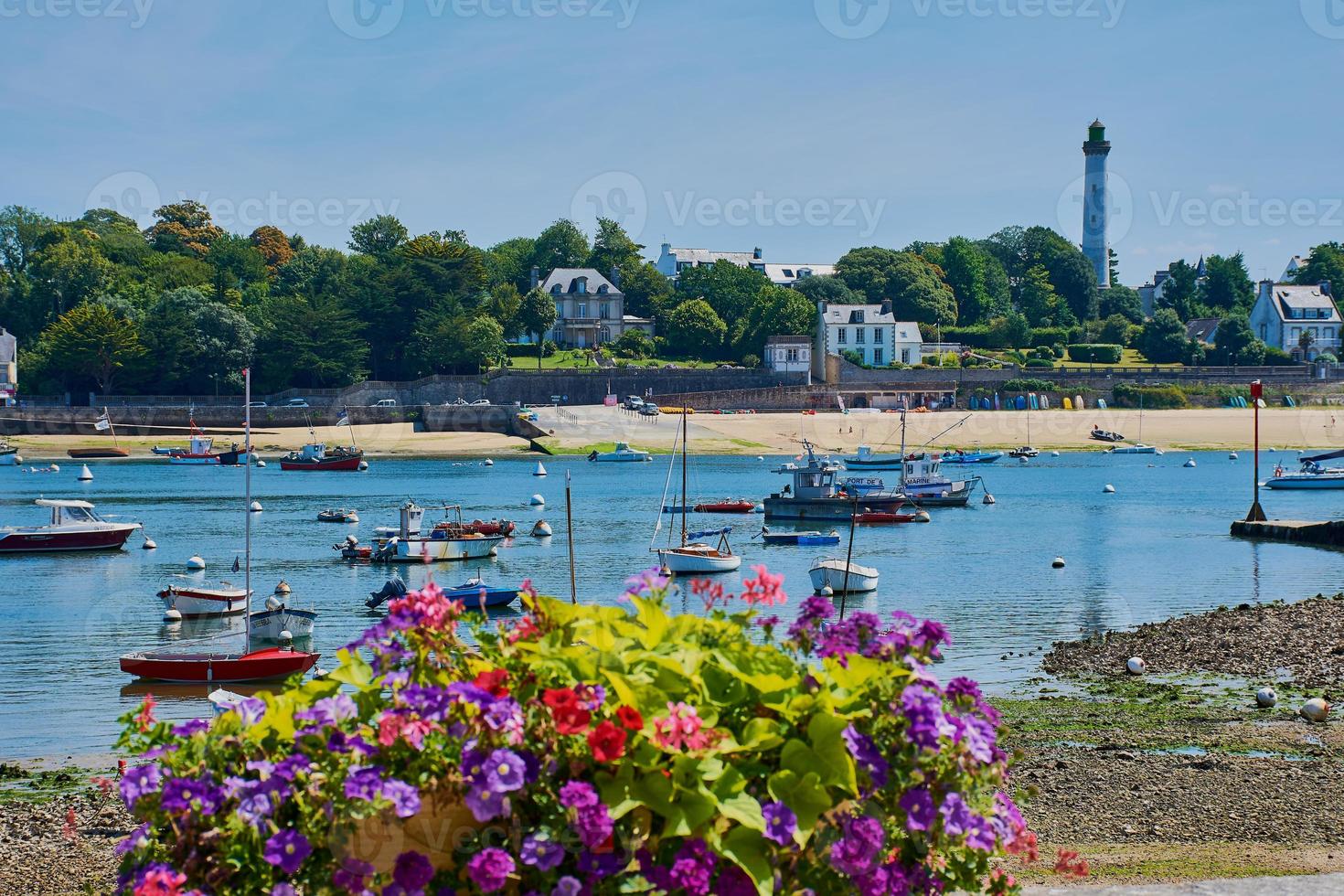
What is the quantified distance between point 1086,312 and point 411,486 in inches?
3808

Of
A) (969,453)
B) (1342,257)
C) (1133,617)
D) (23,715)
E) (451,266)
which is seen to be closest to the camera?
(23,715)

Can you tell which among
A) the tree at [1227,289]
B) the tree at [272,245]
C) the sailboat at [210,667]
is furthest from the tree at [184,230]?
the sailboat at [210,667]

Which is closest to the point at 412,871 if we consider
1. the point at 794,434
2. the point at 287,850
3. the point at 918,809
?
the point at 287,850

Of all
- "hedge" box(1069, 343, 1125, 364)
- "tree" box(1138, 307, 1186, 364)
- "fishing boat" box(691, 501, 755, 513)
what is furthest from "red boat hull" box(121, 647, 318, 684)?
"tree" box(1138, 307, 1186, 364)

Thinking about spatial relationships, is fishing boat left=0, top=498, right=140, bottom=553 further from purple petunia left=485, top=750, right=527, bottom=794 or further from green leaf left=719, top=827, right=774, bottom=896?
green leaf left=719, top=827, right=774, bottom=896

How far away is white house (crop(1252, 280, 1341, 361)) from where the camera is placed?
134 meters

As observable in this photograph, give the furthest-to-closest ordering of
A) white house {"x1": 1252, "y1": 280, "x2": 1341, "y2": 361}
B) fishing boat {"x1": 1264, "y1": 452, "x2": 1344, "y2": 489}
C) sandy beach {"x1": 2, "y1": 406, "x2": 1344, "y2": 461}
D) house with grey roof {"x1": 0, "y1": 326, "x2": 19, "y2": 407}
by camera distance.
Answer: white house {"x1": 1252, "y1": 280, "x2": 1341, "y2": 361} → house with grey roof {"x1": 0, "y1": 326, "x2": 19, "y2": 407} → sandy beach {"x1": 2, "y1": 406, "x2": 1344, "y2": 461} → fishing boat {"x1": 1264, "y1": 452, "x2": 1344, "y2": 489}

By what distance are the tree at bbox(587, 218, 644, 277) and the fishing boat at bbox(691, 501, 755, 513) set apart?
86238 mm

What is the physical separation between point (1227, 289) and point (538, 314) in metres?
76.4

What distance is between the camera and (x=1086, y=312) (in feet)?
492

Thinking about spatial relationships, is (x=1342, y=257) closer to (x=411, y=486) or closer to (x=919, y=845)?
(x=411, y=486)

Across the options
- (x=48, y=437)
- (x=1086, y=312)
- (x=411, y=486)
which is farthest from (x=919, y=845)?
(x=1086, y=312)

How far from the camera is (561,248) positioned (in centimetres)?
14488

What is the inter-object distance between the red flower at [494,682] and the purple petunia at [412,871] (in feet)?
2.03
